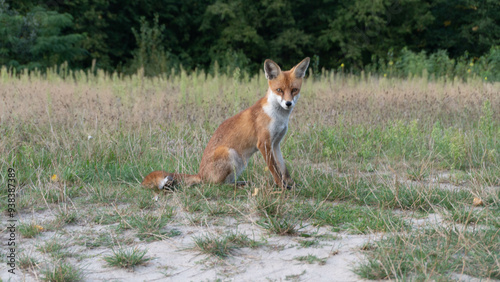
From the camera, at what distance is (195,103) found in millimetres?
8992

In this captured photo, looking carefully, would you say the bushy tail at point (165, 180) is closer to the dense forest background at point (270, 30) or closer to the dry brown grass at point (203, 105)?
the dry brown grass at point (203, 105)

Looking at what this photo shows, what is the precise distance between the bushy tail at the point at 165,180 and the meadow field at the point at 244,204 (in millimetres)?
95

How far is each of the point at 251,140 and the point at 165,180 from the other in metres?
1.02

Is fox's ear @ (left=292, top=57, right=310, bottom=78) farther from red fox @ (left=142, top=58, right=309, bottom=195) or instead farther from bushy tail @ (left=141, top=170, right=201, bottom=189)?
bushy tail @ (left=141, top=170, right=201, bottom=189)

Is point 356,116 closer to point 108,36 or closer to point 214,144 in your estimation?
point 214,144

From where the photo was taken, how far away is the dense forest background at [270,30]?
22656 millimetres

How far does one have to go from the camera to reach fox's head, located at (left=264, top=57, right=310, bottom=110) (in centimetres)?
449

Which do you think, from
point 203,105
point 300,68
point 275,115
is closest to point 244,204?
point 275,115

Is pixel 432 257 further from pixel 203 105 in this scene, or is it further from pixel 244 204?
pixel 203 105

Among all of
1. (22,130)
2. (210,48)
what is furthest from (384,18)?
(22,130)

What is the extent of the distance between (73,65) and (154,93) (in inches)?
573

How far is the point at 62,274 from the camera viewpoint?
2.87 meters

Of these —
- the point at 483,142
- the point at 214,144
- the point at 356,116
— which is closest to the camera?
the point at 214,144

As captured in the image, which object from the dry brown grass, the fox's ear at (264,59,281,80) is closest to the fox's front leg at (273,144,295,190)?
the fox's ear at (264,59,281,80)
